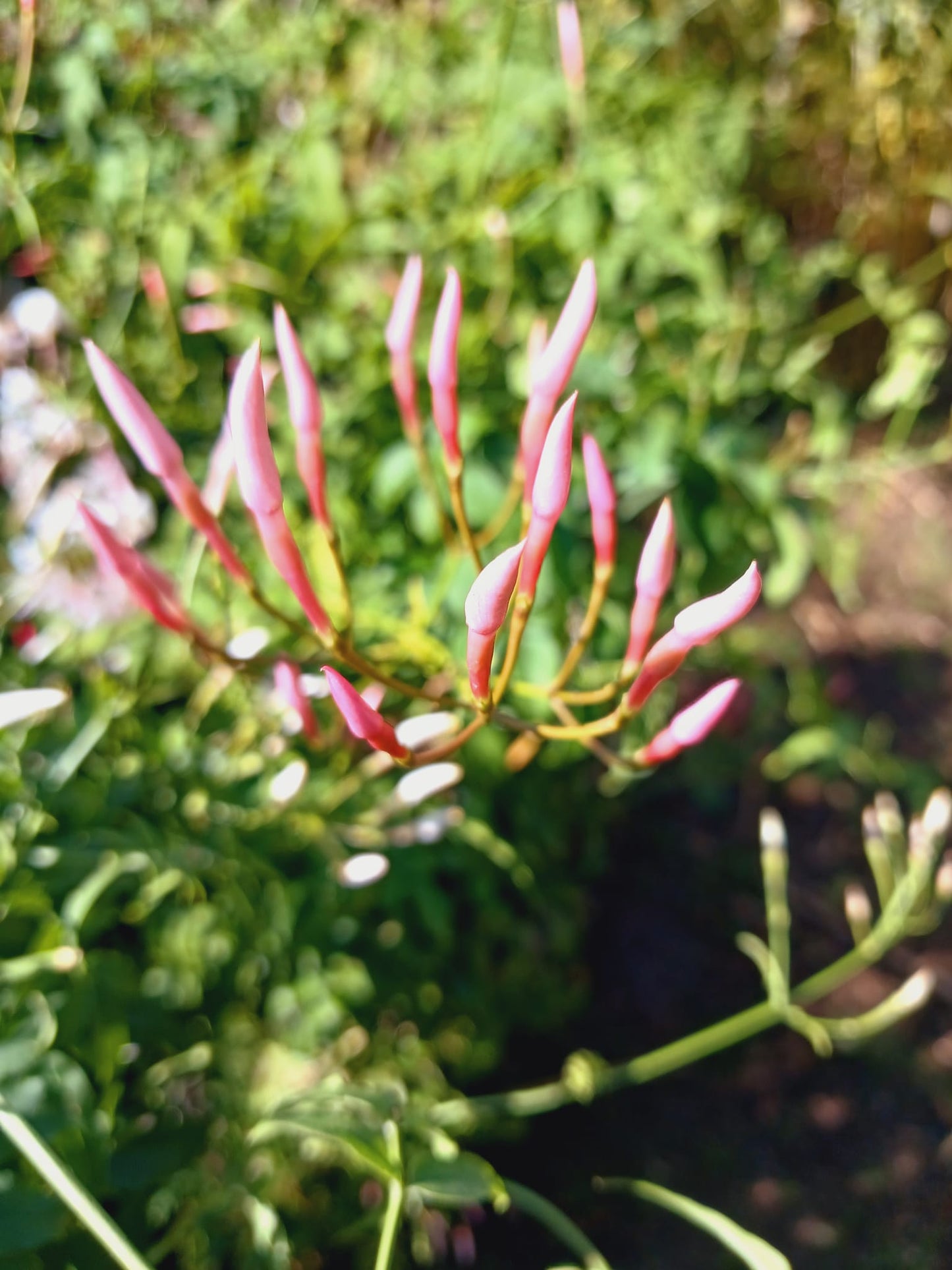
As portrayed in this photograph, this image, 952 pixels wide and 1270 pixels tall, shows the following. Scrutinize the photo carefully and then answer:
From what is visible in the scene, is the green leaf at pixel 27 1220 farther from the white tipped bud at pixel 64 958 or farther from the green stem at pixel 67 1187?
the white tipped bud at pixel 64 958

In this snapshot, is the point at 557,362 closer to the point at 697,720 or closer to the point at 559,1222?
the point at 697,720

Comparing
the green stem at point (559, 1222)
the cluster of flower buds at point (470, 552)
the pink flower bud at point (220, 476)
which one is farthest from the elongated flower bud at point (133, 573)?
the green stem at point (559, 1222)

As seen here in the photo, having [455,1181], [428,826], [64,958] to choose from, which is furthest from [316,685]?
[455,1181]

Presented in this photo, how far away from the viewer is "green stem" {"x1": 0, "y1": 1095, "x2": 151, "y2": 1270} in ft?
1.84

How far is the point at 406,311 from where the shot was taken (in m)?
0.78

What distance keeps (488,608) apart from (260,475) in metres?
0.15

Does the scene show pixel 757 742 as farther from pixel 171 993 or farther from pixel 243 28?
pixel 243 28

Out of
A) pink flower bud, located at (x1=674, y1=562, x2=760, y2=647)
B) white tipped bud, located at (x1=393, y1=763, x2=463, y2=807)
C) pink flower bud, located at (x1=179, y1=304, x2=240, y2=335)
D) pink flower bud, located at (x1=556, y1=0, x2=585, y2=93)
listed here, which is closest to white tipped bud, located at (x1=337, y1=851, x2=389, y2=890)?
white tipped bud, located at (x1=393, y1=763, x2=463, y2=807)

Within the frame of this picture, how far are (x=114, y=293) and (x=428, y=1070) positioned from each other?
1.11 metres

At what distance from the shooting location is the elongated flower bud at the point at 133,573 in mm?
618

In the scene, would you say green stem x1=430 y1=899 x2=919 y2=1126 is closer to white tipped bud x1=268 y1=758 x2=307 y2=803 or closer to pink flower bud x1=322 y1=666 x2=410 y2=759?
white tipped bud x1=268 y1=758 x2=307 y2=803

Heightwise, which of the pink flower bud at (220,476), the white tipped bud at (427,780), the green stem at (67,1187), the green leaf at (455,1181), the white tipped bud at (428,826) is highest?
the pink flower bud at (220,476)

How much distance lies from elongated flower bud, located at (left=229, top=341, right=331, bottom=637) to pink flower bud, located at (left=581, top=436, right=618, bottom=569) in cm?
18

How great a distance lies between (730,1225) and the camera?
667 mm
